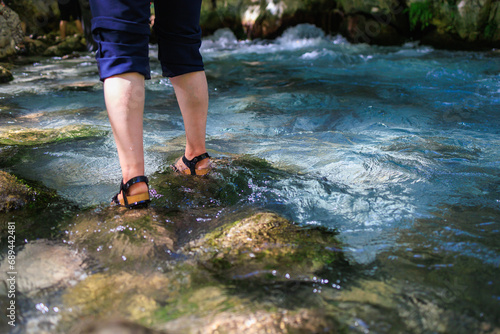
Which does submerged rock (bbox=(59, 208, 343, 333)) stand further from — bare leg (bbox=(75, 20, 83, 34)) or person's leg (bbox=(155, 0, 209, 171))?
bare leg (bbox=(75, 20, 83, 34))

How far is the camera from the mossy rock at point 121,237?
1506 millimetres

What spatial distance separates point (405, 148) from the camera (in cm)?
274

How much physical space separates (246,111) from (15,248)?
2823 millimetres

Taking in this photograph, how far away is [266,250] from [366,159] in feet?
4.10

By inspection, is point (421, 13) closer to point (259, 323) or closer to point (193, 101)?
point (193, 101)

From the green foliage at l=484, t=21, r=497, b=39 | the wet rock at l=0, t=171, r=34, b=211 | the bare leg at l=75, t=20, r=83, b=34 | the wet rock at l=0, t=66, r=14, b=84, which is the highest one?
the bare leg at l=75, t=20, r=83, b=34

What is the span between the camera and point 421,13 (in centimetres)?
894

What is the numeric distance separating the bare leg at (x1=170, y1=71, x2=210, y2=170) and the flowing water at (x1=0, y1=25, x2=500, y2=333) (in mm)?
374

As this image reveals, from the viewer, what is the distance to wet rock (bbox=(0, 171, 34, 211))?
190 cm

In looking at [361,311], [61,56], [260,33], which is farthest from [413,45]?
[361,311]

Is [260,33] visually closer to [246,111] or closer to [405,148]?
[246,111]

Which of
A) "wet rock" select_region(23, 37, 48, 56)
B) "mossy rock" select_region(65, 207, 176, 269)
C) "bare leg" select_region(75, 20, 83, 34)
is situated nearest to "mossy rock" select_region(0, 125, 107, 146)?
"mossy rock" select_region(65, 207, 176, 269)

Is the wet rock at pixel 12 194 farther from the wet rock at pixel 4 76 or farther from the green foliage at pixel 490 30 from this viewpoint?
the green foliage at pixel 490 30

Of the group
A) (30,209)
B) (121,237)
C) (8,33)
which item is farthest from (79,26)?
(121,237)
